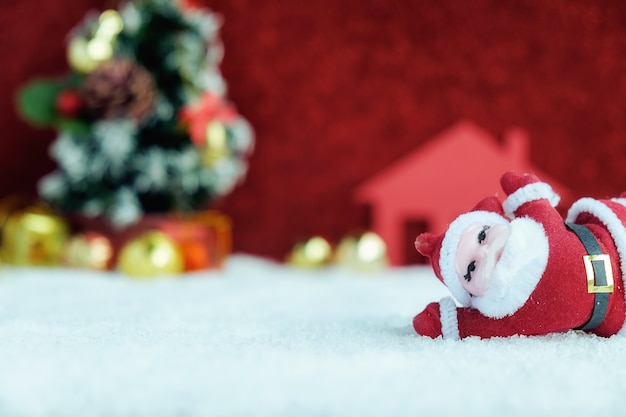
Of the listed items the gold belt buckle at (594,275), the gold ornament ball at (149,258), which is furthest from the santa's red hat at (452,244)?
the gold ornament ball at (149,258)

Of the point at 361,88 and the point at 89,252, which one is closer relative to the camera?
the point at 89,252

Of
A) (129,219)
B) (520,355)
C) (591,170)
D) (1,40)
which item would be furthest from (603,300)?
(1,40)

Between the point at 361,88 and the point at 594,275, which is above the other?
the point at 361,88

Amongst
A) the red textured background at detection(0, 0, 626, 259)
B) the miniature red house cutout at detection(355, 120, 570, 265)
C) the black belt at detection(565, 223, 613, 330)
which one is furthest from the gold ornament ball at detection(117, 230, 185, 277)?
the black belt at detection(565, 223, 613, 330)

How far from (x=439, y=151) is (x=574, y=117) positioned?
43cm

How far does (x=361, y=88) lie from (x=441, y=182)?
40cm

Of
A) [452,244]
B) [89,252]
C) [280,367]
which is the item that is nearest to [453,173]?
[89,252]

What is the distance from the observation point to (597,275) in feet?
2.56

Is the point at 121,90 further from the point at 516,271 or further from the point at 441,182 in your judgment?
the point at 516,271

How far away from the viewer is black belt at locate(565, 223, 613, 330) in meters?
0.78

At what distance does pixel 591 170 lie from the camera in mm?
2150

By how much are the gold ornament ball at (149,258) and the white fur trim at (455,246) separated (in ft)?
3.31

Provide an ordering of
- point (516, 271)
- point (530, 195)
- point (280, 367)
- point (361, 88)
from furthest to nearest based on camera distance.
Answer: point (361, 88) → point (530, 195) → point (516, 271) → point (280, 367)

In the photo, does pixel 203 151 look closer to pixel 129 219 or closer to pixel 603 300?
pixel 129 219
